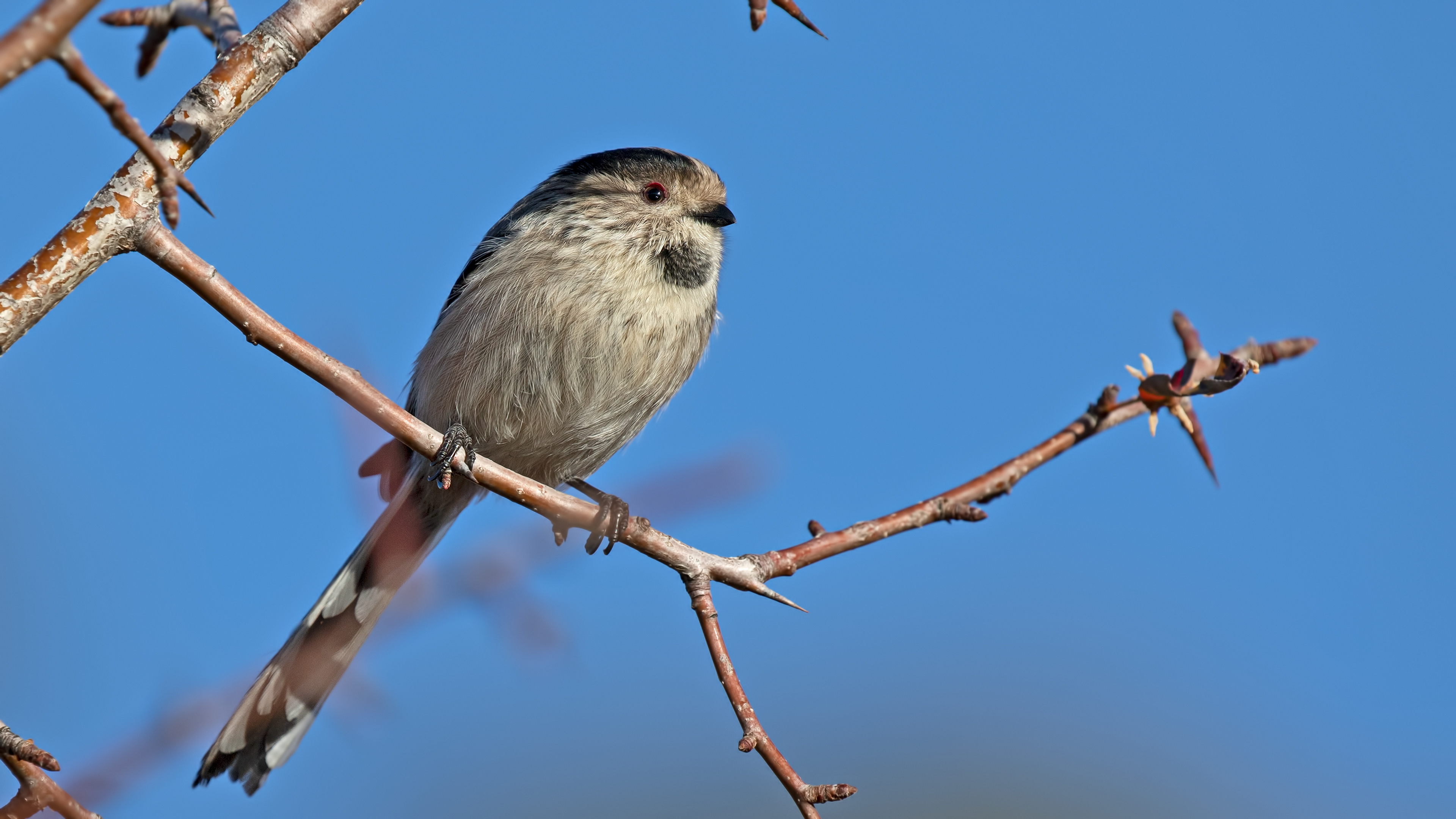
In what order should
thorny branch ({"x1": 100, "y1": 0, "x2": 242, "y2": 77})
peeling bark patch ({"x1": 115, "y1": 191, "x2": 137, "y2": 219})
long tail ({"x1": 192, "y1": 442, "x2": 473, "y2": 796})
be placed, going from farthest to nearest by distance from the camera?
long tail ({"x1": 192, "y1": 442, "x2": 473, "y2": 796}), thorny branch ({"x1": 100, "y1": 0, "x2": 242, "y2": 77}), peeling bark patch ({"x1": 115, "y1": 191, "x2": 137, "y2": 219})

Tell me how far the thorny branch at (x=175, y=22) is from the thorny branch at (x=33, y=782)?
133cm

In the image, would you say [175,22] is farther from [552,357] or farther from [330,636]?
[330,636]

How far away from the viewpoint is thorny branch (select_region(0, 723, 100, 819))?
1.55 metres

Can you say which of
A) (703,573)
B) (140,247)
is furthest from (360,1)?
(703,573)

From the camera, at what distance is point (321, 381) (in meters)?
1.94

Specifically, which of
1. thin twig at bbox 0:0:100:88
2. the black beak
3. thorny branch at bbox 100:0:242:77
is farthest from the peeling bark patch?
the black beak

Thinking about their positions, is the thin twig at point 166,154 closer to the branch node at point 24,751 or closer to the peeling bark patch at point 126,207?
the peeling bark patch at point 126,207

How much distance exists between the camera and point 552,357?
160 inches

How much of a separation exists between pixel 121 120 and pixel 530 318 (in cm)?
289

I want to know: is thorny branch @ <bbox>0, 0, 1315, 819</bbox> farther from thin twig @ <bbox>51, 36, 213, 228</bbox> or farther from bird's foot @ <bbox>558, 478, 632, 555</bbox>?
bird's foot @ <bbox>558, 478, 632, 555</bbox>

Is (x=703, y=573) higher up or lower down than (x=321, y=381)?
higher up

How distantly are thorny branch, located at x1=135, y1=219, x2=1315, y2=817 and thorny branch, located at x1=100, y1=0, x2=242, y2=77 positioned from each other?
63 cm

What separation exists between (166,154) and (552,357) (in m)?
2.23

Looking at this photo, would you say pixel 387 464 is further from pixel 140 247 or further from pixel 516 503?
pixel 140 247
